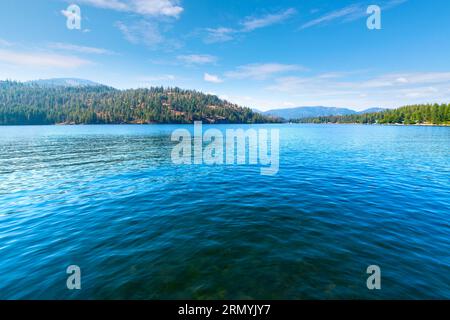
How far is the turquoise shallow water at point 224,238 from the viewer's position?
28.2 ft

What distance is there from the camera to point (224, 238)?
12.2 metres

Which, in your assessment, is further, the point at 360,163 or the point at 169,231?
the point at 360,163

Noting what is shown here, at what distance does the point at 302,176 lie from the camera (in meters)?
27.1

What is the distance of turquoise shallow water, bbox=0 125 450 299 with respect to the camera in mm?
8602

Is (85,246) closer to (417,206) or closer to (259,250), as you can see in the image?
(259,250)

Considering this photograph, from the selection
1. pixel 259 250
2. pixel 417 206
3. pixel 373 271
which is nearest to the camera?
pixel 373 271

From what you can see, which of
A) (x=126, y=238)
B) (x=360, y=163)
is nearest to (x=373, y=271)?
(x=126, y=238)

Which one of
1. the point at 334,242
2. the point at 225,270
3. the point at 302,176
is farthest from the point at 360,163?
the point at 225,270

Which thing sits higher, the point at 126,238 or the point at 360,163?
the point at 360,163

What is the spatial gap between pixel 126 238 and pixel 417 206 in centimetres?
2288
